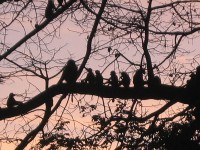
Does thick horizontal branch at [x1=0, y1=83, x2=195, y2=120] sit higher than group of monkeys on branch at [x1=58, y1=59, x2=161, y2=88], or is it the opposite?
group of monkeys on branch at [x1=58, y1=59, x2=161, y2=88]

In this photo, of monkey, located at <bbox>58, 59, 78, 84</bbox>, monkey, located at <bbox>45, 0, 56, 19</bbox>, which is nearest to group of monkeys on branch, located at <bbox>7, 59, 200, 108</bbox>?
monkey, located at <bbox>58, 59, 78, 84</bbox>

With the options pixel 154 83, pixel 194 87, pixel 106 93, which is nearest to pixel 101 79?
pixel 106 93

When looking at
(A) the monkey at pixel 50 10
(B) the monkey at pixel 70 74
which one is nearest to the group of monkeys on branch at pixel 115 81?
(B) the monkey at pixel 70 74

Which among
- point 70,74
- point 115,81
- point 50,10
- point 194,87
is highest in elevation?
point 50,10

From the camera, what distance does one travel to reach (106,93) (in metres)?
3.56

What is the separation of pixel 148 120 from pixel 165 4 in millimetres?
2706

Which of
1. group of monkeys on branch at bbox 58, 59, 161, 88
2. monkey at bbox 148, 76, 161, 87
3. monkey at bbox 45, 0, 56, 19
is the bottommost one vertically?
monkey at bbox 148, 76, 161, 87

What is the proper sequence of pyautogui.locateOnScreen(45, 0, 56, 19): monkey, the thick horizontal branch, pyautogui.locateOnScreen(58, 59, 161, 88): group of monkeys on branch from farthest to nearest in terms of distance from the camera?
pyautogui.locateOnScreen(45, 0, 56, 19): monkey, pyautogui.locateOnScreen(58, 59, 161, 88): group of monkeys on branch, the thick horizontal branch

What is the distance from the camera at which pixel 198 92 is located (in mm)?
3500

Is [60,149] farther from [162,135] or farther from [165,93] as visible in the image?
[165,93]

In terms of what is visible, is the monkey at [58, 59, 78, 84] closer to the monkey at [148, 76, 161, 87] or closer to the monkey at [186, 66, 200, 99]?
the monkey at [148, 76, 161, 87]

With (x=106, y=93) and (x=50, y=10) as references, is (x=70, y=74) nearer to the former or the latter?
(x=106, y=93)

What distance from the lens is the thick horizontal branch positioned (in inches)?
137

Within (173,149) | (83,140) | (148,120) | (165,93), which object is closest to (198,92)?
(165,93)
